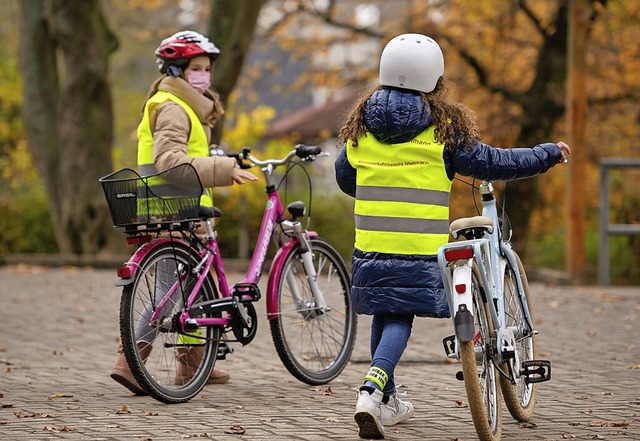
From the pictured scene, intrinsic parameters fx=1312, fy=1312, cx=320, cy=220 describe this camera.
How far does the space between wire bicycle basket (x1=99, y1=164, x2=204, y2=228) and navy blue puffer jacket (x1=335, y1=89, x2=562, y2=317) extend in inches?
47.1

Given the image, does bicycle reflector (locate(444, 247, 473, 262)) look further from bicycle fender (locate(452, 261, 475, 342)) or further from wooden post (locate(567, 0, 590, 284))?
wooden post (locate(567, 0, 590, 284))

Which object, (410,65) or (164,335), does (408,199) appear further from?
(164,335)

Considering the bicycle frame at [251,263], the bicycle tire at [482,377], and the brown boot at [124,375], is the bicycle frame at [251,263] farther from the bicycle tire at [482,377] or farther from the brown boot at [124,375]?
the bicycle tire at [482,377]

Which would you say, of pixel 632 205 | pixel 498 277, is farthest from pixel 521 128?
pixel 498 277

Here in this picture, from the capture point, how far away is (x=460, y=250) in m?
5.32

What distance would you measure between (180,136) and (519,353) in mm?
2162

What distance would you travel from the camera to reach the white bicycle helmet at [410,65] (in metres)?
5.71

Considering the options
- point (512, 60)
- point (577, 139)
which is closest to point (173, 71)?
point (577, 139)

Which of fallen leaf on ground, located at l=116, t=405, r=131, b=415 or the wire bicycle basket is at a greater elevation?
the wire bicycle basket

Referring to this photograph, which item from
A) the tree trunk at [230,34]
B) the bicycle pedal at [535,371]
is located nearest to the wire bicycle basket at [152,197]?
the bicycle pedal at [535,371]

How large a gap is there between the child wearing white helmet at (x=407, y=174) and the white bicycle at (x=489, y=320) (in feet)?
0.64

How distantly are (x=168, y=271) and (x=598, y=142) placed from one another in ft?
56.2

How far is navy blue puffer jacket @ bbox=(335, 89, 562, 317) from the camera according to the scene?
566cm

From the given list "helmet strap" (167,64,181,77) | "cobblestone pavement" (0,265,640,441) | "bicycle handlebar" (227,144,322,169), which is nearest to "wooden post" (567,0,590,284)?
"cobblestone pavement" (0,265,640,441)
